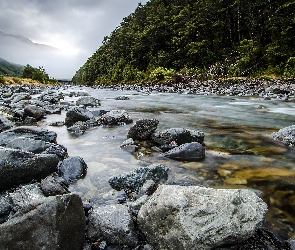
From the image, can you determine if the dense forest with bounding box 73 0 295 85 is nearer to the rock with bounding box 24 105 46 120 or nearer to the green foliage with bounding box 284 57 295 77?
the green foliage with bounding box 284 57 295 77

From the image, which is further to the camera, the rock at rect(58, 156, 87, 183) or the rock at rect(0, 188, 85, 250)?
the rock at rect(58, 156, 87, 183)

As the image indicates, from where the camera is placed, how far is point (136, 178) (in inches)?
A: 128

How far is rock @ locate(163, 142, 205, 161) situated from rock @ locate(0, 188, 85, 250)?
265cm

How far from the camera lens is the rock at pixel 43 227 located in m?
1.74

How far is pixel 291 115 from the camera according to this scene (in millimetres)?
9117

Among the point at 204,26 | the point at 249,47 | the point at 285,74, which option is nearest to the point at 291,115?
the point at 285,74

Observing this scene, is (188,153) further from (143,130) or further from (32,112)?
(32,112)

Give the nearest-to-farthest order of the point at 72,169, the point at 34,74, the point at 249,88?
1. the point at 72,169
2. the point at 249,88
3. the point at 34,74

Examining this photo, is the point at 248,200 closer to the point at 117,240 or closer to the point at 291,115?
the point at 117,240

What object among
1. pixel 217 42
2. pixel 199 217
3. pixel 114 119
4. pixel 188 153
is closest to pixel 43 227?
pixel 199 217

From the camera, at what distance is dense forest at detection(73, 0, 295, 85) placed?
26891mm

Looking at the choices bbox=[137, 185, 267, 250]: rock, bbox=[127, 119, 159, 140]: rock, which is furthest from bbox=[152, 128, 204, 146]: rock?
bbox=[137, 185, 267, 250]: rock

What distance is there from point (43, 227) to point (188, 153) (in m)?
3.00

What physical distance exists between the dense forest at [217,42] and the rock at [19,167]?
24.0 meters
